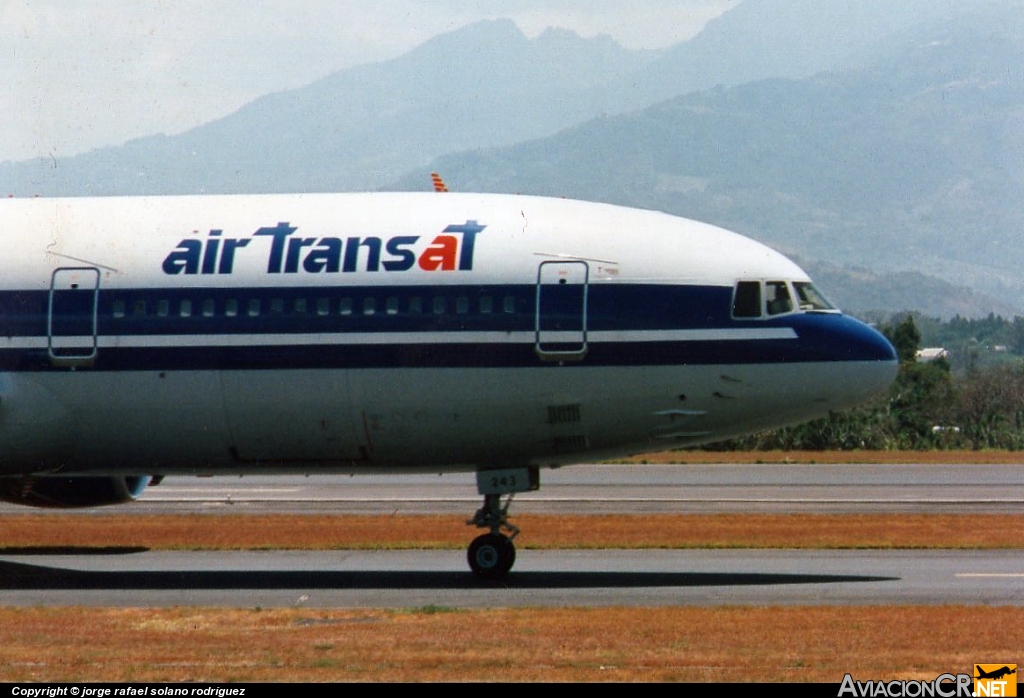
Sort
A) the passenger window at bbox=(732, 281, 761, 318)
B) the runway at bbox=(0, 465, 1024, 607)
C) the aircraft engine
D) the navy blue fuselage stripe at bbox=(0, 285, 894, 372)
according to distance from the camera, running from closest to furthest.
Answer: the runway at bbox=(0, 465, 1024, 607) → the navy blue fuselage stripe at bbox=(0, 285, 894, 372) → the passenger window at bbox=(732, 281, 761, 318) → the aircraft engine

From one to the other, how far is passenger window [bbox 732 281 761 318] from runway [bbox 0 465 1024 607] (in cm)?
429

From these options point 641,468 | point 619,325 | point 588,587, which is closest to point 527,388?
point 619,325

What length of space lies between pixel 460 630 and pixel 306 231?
858cm

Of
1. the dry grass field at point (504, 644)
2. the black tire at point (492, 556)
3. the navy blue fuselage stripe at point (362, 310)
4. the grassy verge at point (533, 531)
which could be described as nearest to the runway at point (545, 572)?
the black tire at point (492, 556)

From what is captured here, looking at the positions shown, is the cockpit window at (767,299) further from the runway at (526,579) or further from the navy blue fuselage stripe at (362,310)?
the runway at (526,579)

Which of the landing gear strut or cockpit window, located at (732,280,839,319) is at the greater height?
cockpit window, located at (732,280,839,319)

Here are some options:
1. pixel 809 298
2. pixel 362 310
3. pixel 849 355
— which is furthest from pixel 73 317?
pixel 849 355

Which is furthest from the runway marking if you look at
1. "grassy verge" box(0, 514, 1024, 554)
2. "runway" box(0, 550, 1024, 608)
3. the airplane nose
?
"grassy verge" box(0, 514, 1024, 554)

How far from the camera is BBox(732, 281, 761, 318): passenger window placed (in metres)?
24.0

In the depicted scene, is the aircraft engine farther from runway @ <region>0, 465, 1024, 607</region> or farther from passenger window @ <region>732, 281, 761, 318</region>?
passenger window @ <region>732, 281, 761, 318</region>

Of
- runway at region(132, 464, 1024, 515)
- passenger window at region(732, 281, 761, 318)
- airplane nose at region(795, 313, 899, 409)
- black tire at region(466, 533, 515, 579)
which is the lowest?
black tire at region(466, 533, 515, 579)

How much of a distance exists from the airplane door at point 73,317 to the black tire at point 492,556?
7.04m

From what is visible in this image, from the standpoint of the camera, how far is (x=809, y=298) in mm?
24297

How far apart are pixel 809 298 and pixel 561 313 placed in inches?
157
